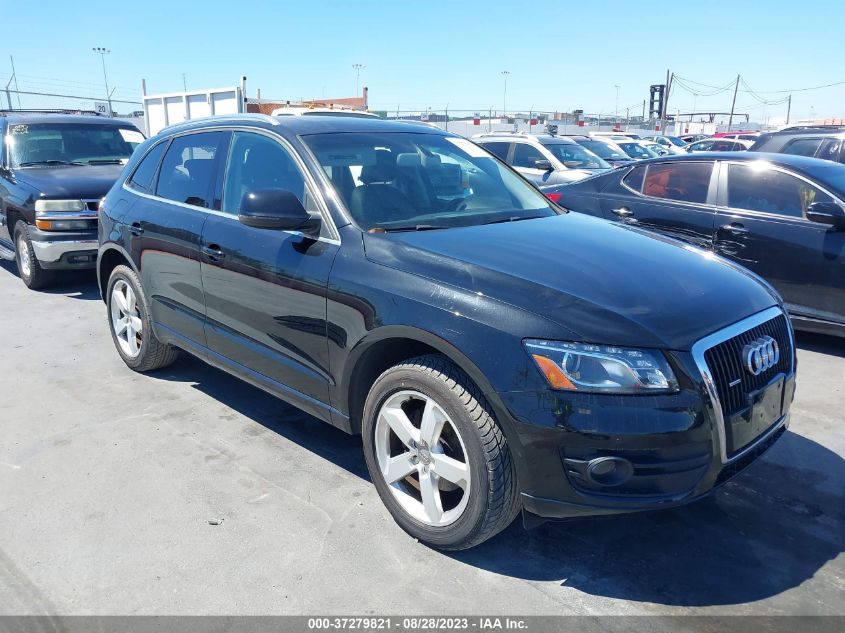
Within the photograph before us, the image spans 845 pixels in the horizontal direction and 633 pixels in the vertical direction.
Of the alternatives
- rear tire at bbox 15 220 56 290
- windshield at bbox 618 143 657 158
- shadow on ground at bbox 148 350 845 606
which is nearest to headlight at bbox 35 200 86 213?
rear tire at bbox 15 220 56 290

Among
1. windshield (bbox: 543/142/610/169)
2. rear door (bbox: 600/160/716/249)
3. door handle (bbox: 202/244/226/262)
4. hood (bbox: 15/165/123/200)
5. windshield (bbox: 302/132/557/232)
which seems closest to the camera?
windshield (bbox: 302/132/557/232)

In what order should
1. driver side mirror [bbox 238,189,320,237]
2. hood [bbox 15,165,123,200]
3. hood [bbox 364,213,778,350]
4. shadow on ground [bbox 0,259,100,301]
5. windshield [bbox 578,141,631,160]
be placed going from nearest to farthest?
hood [bbox 364,213,778,350]
driver side mirror [bbox 238,189,320,237]
hood [bbox 15,165,123,200]
shadow on ground [bbox 0,259,100,301]
windshield [bbox 578,141,631,160]

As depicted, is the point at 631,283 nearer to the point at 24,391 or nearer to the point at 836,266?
the point at 836,266

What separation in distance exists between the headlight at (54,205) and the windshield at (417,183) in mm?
4863

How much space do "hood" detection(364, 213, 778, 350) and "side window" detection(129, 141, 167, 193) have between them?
7.53 ft

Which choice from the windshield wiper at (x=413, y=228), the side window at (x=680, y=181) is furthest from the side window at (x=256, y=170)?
the side window at (x=680, y=181)

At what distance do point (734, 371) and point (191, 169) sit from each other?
3.34 m

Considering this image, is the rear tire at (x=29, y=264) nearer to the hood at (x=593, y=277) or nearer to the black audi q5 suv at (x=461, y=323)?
the black audi q5 suv at (x=461, y=323)

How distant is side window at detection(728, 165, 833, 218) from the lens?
558cm

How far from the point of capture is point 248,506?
3.29m

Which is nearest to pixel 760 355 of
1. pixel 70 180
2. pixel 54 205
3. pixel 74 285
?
pixel 54 205

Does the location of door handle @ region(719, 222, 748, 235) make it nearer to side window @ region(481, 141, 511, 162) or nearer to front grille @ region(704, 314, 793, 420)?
front grille @ region(704, 314, 793, 420)

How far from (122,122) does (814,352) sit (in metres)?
8.65

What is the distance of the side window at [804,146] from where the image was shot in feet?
34.1
